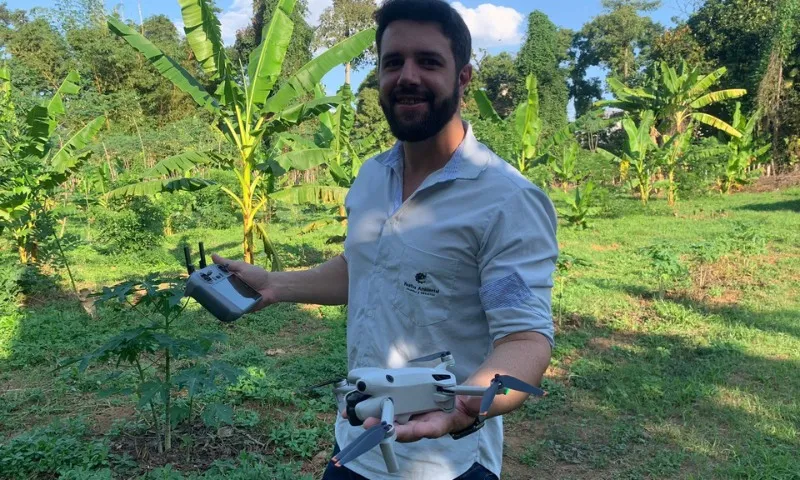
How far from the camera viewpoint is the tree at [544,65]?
3241 centimetres

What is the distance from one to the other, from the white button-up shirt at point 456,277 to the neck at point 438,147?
36mm

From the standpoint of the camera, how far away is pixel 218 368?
9.04 feet

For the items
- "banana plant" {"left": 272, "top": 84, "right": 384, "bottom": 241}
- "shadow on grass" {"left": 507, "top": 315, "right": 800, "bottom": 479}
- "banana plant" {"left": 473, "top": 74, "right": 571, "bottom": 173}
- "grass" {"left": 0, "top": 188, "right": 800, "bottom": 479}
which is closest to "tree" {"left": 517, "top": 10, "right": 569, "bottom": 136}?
"banana plant" {"left": 473, "top": 74, "right": 571, "bottom": 173}

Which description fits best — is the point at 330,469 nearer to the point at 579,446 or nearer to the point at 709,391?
the point at 579,446

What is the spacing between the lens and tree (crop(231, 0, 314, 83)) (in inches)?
987

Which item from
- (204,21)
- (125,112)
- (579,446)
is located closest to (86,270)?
(204,21)

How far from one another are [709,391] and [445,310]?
11.9 ft

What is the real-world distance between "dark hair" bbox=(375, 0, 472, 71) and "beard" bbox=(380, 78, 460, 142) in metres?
0.09

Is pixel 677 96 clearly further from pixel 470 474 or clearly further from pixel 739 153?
pixel 470 474

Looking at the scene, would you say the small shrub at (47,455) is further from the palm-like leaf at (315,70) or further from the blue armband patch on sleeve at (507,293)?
the palm-like leaf at (315,70)

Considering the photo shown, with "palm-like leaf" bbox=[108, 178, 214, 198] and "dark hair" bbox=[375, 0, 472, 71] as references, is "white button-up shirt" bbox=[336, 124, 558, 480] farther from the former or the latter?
"palm-like leaf" bbox=[108, 178, 214, 198]

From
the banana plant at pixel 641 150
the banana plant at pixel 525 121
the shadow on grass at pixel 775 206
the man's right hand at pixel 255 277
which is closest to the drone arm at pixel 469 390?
the man's right hand at pixel 255 277

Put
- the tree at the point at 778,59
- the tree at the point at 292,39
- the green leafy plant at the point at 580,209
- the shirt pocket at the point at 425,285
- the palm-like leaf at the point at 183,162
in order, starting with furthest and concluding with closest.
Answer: the tree at the point at 292,39 < the tree at the point at 778,59 < the green leafy plant at the point at 580,209 < the palm-like leaf at the point at 183,162 < the shirt pocket at the point at 425,285

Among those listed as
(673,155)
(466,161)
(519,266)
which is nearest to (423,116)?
(466,161)
